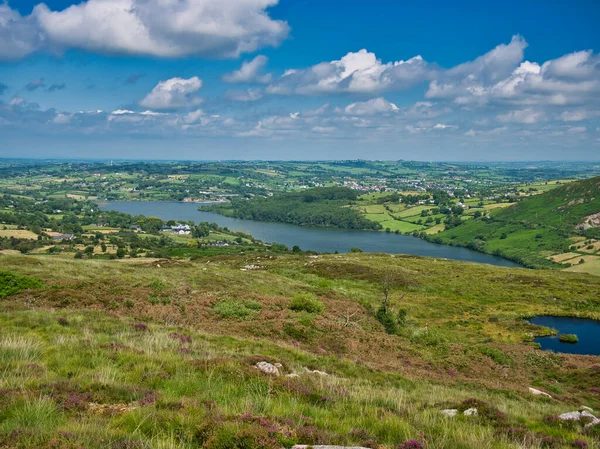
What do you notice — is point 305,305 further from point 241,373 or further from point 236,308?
point 241,373

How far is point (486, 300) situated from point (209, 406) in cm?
5281

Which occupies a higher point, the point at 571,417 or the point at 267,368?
the point at 267,368

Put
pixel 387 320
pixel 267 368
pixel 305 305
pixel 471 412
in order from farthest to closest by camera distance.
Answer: pixel 387 320, pixel 305 305, pixel 267 368, pixel 471 412

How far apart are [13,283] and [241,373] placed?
18.2m

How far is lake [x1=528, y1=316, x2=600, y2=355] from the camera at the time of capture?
34.9 metres

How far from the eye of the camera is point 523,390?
1669 cm

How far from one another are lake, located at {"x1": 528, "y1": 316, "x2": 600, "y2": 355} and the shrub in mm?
39469

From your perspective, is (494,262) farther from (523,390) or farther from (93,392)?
(93,392)

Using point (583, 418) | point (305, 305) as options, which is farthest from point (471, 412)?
point (305, 305)

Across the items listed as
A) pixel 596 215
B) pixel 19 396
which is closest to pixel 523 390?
pixel 19 396

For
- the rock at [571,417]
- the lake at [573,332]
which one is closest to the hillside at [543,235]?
the lake at [573,332]

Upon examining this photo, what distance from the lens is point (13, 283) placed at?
20859 millimetres

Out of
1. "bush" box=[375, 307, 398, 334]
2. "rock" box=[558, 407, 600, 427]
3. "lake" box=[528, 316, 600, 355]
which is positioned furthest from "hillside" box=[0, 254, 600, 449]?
"lake" box=[528, 316, 600, 355]

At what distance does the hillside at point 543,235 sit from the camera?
142750mm
